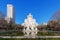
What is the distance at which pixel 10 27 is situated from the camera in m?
5.90

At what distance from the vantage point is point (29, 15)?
5.71 m

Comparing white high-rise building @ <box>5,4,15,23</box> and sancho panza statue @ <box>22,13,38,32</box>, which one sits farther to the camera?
white high-rise building @ <box>5,4,15,23</box>

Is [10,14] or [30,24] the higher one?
[10,14]

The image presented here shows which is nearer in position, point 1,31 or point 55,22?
point 1,31

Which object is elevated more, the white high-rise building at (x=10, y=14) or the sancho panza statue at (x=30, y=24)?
the white high-rise building at (x=10, y=14)

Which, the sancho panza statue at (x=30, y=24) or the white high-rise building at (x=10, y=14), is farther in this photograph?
the white high-rise building at (x=10, y=14)

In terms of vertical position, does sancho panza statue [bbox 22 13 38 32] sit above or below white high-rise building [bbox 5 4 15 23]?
below

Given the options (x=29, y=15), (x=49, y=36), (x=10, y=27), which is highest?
(x=29, y=15)

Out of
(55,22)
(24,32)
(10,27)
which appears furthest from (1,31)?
(55,22)

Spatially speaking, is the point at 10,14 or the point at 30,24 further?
the point at 10,14

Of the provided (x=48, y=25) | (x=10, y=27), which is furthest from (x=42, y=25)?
(x=10, y=27)

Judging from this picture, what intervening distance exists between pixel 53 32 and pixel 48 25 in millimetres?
432

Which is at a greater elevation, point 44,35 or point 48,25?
point 48,25

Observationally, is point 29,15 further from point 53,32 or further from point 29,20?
point 53,32
